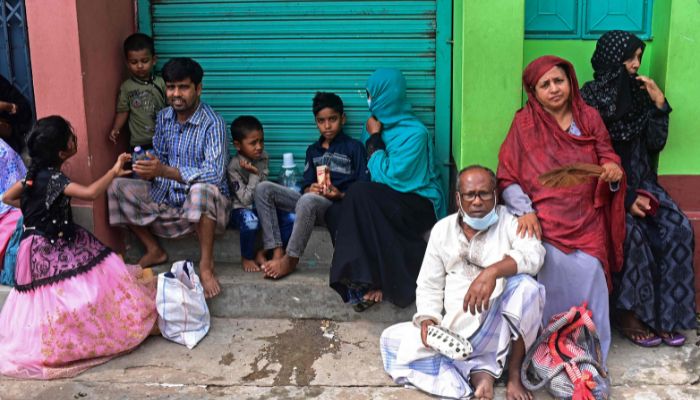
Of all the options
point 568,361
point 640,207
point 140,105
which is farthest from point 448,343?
point 140,105

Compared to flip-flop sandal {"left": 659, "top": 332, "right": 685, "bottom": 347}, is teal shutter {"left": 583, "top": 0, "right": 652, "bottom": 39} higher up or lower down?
higher up

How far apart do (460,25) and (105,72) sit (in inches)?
86.8

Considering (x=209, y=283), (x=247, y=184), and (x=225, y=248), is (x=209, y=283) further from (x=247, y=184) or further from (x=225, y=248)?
(x=247, y=184)

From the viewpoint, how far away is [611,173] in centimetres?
368

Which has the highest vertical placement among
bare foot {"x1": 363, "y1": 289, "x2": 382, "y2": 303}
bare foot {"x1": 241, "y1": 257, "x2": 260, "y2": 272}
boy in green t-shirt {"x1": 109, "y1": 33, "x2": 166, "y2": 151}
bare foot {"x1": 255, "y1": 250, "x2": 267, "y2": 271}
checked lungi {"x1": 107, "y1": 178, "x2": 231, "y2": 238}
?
boy in green t-shirt {"x1": 109, "y1": 33, "x2": 166, "y2": 151}

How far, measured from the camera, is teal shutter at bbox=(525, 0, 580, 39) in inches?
173

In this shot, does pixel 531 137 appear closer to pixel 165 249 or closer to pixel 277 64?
pixel 277 64

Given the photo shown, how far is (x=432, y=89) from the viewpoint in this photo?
16.0ft

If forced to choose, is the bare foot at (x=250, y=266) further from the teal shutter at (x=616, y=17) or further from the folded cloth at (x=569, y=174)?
the teal shutter at (x=616, y=17)

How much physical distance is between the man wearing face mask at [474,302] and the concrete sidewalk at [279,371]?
12cm

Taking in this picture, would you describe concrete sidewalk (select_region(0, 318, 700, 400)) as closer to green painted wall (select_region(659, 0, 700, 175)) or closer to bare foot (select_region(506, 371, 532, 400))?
bare foot (select_region(506, 371, 532, 400))

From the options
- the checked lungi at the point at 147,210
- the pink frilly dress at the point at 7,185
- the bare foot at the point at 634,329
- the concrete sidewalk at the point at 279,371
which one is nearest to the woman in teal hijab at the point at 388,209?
the concrete sidewalk at the point at 279,371

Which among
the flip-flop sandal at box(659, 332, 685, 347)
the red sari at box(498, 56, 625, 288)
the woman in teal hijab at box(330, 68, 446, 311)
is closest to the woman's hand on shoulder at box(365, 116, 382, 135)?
the woman in teal hijab at box(330, 68, 446, 311)

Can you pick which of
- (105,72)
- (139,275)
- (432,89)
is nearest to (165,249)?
(139,275)
